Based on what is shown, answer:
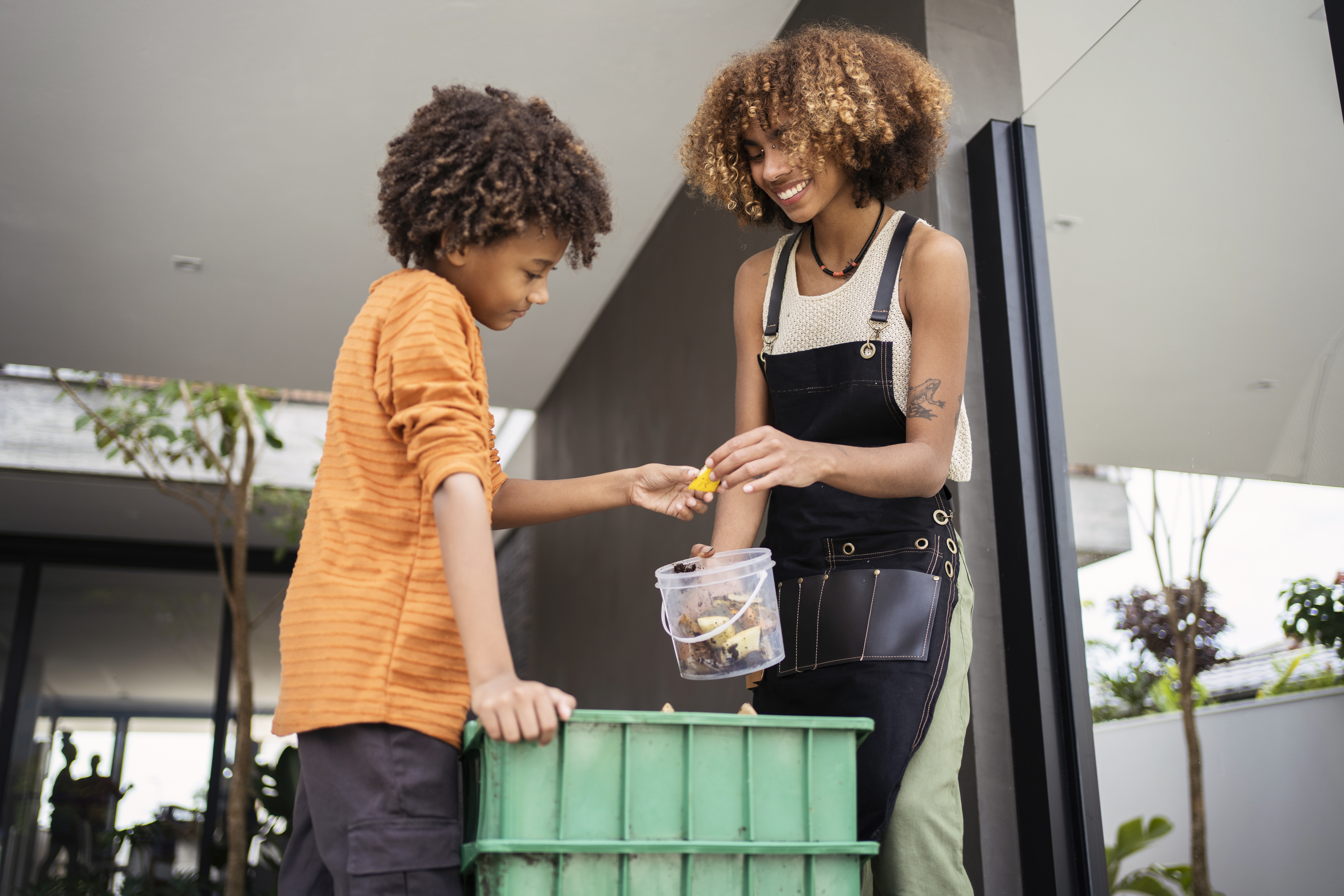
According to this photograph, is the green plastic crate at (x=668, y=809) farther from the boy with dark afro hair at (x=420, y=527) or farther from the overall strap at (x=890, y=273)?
the overall strap at (x=890, y=273)

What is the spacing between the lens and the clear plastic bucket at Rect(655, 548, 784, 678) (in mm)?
1496

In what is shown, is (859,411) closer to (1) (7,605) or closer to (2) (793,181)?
(2) (793,181)

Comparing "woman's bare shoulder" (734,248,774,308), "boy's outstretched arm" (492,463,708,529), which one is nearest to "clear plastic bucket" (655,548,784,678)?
"boy's outstretched arm" (492,463,708,529)

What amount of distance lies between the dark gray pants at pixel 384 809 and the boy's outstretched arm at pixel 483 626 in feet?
0.37

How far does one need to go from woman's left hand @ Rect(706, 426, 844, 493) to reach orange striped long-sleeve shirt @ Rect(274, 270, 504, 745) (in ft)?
1.01

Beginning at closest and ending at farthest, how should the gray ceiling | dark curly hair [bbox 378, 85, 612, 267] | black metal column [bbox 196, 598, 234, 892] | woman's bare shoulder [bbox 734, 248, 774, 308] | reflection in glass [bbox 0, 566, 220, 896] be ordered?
1. dark curly hair [bbox 378, 85, 612, 267]
2. woman's bare shoulder [bbox 734, 248, 774, 308]
3. the gray ceiling
4. reflection in glass [bbox 0, 566, 220, 896]
5. black metal column [bbox 196, 598, 234, 892]

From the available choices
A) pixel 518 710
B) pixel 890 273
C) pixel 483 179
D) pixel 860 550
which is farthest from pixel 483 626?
pixel 890 273

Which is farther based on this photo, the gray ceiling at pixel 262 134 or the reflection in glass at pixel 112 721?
the reflection in glass at pixel 112 721

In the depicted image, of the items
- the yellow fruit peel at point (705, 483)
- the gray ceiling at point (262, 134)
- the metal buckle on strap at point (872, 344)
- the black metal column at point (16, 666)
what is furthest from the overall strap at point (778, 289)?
the black metal column at point (16, 666)

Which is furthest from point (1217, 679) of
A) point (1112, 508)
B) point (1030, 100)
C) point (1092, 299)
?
point (1030, 100)

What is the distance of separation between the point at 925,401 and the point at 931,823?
61 centimetres

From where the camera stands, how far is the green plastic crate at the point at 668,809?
114cm

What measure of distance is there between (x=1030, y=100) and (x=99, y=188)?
10.8 feet

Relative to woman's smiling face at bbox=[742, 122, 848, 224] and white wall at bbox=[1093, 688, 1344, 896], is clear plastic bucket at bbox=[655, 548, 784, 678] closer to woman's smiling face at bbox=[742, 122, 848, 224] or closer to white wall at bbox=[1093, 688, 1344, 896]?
woman's smiling face at bbox=[742, 122, 848, 224]
